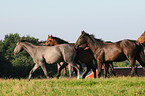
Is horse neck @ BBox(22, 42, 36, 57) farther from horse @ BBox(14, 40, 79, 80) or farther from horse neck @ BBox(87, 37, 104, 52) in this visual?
horse neck @ BBox(87, 37, 104, 52)

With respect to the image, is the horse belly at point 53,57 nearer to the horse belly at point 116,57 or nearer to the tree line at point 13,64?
the horse belly at point 116,57

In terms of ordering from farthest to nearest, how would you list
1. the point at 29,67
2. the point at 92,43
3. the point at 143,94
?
the point at 29,67 → the point at 92,43 → the point at 143,94

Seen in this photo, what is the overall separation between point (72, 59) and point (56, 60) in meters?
0.92

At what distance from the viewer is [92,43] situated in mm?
15547

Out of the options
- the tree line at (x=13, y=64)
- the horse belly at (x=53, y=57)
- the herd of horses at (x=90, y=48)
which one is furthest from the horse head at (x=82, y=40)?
the tree line at (x=13, y=64)

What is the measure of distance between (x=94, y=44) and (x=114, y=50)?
4.60 ft

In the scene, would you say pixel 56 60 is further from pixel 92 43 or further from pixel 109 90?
pixel 109 90

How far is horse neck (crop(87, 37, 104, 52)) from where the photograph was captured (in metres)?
15.3

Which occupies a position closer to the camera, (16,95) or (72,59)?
(16,95)

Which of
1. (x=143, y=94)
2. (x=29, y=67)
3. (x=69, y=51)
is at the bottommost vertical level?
(x=29, y=67)

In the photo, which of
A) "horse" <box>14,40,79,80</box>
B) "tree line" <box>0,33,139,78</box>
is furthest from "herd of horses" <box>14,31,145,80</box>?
"tree line" <box>0,33,139,78</box>

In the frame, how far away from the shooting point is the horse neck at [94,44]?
15320mm

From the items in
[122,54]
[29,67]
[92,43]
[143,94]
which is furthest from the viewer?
[29,67]

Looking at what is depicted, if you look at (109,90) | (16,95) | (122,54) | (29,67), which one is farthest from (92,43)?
(29,67)
